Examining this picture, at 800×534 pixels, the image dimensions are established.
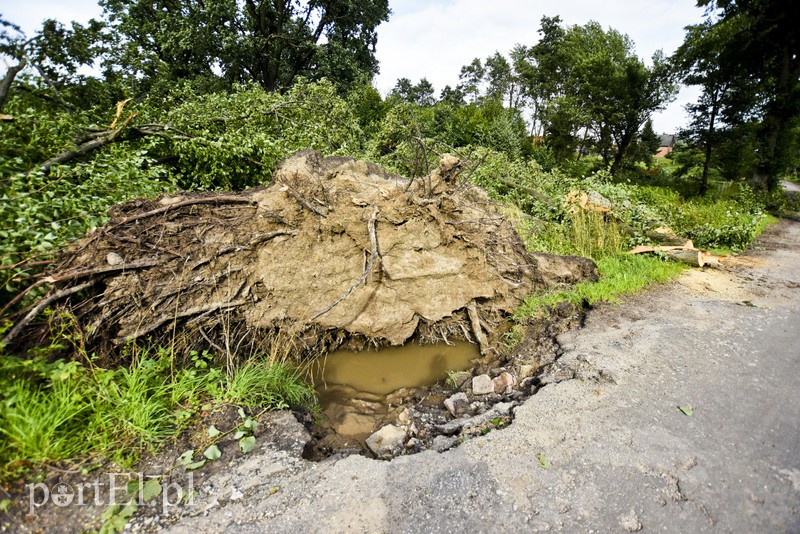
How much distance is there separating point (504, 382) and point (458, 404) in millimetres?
555

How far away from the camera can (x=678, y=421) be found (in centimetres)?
254

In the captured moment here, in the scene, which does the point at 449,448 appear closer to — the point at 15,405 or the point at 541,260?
the point at 15,405

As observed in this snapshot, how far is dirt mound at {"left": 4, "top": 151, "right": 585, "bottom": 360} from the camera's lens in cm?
325

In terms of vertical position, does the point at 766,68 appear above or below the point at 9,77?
above

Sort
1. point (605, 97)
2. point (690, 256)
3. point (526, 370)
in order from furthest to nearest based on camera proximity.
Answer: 1. point (605, 97)
2. point (690, 256)
3. point (526, 370)

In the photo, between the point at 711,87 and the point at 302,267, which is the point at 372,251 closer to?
the point at 302,267

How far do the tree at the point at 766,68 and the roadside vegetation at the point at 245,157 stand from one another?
78 mm

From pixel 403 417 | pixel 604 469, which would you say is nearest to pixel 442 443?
pixel 403 417

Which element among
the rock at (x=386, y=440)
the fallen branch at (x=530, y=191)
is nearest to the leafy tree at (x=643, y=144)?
the fallen branch at (x=530, y=191)

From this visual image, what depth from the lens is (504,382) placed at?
337 cm

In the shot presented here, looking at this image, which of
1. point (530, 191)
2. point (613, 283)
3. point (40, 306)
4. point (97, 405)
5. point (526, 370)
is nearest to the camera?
point (97, 405)

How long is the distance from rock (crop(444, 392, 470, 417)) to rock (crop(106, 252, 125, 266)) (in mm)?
3403

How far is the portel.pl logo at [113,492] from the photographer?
1.92 meters

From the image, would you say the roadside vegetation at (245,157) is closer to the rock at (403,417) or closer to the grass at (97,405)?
the grass at (97,405)
